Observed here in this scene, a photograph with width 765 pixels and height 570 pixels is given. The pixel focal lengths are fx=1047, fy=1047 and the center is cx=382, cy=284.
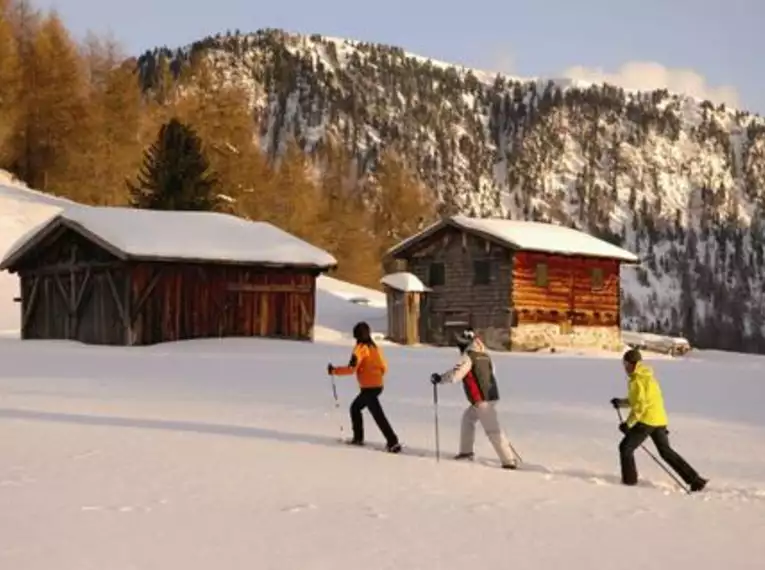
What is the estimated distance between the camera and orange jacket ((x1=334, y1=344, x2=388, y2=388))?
1271 centimetres

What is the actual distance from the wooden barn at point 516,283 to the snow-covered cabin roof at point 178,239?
965 cm

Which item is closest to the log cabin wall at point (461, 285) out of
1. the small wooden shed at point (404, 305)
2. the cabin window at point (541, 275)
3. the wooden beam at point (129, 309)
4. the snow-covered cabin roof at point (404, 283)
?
the cabin window at point (541, 275)

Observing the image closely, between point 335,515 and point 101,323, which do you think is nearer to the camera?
point 335,515

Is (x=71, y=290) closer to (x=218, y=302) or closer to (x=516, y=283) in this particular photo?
(x=218, y=302)

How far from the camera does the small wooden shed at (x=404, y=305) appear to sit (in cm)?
4185

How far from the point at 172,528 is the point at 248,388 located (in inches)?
439

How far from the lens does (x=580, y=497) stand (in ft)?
32.2

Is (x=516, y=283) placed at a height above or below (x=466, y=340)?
above

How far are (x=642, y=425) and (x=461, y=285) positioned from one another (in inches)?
1263

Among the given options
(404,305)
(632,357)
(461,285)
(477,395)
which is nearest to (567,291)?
(461,285)

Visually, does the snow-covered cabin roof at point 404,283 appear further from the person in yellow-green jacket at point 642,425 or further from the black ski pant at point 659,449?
the black ski pant at point 659,449

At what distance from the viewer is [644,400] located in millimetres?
11031

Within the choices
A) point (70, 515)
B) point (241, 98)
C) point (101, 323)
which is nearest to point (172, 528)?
point (70, 515)

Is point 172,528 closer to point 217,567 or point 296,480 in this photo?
point 217,567
